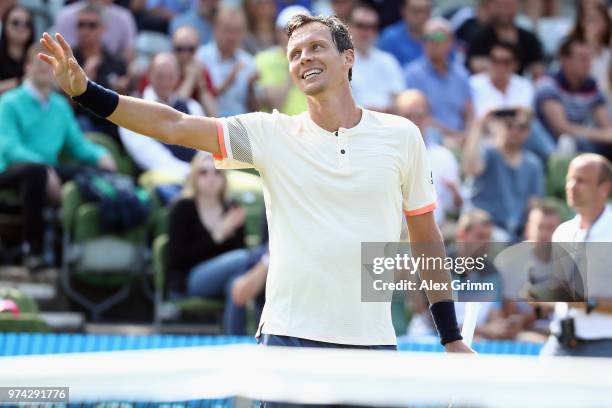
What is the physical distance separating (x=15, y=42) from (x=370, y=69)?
3347 millimetres

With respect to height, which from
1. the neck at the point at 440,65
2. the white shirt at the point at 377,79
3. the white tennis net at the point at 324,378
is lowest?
the white tennis net at the point at 324,378

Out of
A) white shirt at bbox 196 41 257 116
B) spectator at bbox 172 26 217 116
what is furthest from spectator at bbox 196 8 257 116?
spectator at bbox 172 26 217 116

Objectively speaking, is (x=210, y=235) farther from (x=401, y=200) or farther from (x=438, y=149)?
(x=401, y=200)

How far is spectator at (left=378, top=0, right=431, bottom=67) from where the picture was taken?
42.0ft

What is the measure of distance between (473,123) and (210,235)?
10.4ft

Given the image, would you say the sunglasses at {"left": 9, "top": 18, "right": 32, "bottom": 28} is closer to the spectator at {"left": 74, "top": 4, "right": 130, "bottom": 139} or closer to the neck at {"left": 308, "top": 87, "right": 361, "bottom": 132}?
the spectator at {"left": 74, "top": 4, "right": 130, "bottom": 139}

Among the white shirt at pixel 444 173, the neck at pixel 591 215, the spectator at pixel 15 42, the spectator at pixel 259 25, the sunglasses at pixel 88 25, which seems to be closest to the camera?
the neck at pixel 591 215

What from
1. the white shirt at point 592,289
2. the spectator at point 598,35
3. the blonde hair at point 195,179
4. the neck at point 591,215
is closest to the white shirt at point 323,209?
the white shirt at point 592,289

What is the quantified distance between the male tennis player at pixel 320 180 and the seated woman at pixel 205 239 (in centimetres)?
445

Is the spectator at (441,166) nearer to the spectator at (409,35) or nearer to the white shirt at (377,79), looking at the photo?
the white shirt at (377,79)

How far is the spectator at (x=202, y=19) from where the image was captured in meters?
12.2

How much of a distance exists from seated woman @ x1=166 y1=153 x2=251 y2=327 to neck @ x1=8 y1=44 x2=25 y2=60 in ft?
6.11

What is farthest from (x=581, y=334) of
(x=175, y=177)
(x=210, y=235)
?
(x=175, y=177)

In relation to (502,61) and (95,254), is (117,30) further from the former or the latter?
(502,61)
